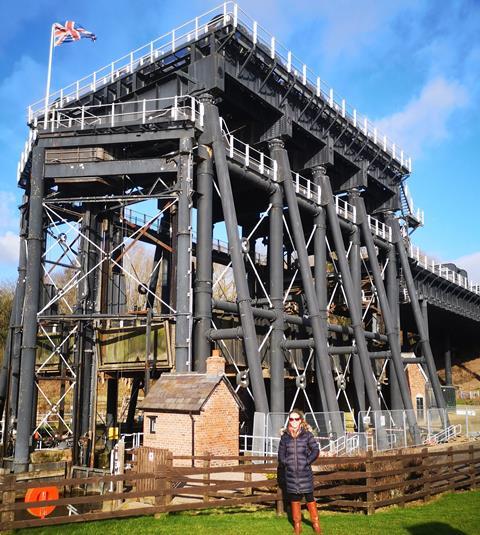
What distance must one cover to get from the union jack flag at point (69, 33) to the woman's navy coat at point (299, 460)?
938 inches

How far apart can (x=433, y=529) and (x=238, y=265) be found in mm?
13526

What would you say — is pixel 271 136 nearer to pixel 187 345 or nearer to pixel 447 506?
pixel 187 345

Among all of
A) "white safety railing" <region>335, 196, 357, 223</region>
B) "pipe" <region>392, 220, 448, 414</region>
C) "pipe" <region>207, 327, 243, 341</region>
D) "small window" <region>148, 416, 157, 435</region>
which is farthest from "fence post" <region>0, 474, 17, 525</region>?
"pipe" <region>392, 220, 448, 414</region>

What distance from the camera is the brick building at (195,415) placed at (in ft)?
54.1

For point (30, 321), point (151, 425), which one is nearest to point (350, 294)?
point (151, 425)

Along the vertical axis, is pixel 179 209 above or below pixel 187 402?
above

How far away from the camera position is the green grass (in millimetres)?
10172

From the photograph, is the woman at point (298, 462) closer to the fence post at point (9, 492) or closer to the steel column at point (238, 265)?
the fence post at point (9, 492)

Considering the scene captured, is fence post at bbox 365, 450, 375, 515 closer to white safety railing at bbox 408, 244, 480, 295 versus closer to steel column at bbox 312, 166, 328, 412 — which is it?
steel column at bbox 312, 166, 328, 412

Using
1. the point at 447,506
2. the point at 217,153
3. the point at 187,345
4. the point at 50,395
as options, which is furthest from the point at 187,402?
the point at 50,395

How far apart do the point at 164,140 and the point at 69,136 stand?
13.0 feet

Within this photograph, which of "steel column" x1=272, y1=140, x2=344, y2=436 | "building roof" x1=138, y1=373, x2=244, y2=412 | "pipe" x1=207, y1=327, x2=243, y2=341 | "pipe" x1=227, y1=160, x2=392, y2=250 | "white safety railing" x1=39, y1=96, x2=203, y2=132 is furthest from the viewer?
"steel column" x1=272, y1=140, x2=344, y2=436

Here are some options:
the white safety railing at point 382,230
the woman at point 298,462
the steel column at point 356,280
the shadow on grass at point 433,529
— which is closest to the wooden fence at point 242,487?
the shadow on grass at point 433,529

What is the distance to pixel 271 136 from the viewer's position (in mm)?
28266
